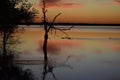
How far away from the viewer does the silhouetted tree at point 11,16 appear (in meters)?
30.5

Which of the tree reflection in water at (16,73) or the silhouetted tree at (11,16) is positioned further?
the silhouetted tree at (11,16)

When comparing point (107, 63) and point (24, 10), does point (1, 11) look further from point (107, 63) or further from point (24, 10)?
point (107, 63)

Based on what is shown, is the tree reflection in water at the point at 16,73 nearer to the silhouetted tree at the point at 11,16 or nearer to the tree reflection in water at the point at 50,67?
the tree reflection in water at the point at 50,67

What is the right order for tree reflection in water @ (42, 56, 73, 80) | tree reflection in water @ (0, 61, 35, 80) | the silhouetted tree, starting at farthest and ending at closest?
the silhouetted tree, tree reflection in water @ (42, 56, 73, 80), tree reflection in water @ (0, 61, 35, 80)

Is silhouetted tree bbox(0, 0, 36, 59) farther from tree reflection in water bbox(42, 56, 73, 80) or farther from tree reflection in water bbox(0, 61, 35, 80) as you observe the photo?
tree reflection in water bbox(0, 61, 35, 80)

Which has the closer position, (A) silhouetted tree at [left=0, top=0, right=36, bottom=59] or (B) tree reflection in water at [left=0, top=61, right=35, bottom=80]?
(B) tree reflection in water at [left=0, top=61, right=35, bottom=80]

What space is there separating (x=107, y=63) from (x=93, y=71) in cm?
404

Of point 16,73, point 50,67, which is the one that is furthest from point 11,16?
point 16,73

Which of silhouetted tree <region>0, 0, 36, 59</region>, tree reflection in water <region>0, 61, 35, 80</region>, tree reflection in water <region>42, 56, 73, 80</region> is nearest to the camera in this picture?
tree reflection in water <region>0, 61, 35, 80</region>

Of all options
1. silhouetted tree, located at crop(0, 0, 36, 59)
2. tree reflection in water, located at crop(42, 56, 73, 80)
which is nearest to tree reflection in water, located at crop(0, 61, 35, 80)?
tree reflection in water, located at crop(42, 56, 73, 80)

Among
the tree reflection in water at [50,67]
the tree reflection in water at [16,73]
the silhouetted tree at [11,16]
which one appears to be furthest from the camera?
the silhouetted tree at [11,16]

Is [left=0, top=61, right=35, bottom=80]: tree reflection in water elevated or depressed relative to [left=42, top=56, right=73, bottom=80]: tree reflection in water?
elevated

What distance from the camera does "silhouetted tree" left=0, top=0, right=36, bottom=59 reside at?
30469 mm

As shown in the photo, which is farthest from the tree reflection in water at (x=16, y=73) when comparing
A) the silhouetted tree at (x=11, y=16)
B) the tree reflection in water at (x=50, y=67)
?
the silhouetted tree at (x=11, y=16)
